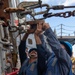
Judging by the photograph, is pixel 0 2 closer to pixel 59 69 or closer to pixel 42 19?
pixel 42 19

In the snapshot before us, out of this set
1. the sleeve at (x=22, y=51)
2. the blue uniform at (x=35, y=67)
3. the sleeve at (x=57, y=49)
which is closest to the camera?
the sleeve at (x=57, y=49)

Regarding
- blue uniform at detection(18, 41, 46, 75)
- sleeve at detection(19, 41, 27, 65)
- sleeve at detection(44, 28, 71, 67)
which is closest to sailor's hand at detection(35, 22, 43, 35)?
sleeve at detection(44, 28, 71, 67)

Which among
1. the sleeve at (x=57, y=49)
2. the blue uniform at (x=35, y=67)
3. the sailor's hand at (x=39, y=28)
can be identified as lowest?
the blue uniform at (x=35, y=67)

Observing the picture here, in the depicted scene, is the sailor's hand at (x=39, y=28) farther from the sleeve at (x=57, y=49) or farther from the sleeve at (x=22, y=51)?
the sleeve at (x=22, y=51)

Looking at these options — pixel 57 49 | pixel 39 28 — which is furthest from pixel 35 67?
pixel 39 28

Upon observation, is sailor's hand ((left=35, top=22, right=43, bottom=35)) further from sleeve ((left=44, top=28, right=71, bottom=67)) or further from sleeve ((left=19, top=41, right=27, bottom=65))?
sleeve ((left=19, top=41, right=27, bottom=65))

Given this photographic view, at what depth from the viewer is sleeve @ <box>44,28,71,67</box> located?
7.50ft

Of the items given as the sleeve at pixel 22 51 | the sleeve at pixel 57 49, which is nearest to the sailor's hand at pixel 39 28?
the sleeve at pixel 57 49

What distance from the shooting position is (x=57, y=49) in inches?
89.9

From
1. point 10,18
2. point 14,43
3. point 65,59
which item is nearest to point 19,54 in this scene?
point 14,43

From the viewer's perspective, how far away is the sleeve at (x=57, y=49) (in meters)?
2.29

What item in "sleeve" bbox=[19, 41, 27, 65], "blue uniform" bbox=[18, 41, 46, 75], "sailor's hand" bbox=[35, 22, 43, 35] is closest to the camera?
"sailor's hand" bbox=[35, 22, 43, 35]

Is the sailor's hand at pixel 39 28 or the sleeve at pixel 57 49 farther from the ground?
the sailor's hand at pixel 39 28

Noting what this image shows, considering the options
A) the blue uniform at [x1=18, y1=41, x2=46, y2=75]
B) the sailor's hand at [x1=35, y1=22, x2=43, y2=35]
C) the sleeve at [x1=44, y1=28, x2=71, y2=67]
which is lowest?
the blue uniform at [x1=18, y1=41, x2=46, y2=75]
